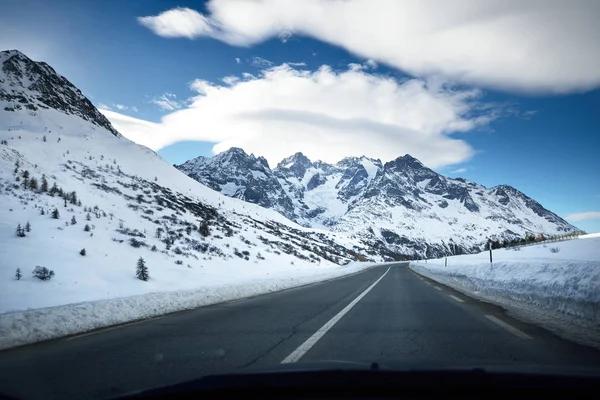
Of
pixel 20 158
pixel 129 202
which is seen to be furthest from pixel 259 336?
pixel 20 158

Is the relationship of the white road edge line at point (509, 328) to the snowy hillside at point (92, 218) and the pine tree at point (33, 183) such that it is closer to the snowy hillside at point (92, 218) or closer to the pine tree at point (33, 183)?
the snowy hillside at point (92, 218)

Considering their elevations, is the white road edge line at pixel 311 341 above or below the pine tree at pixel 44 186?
below

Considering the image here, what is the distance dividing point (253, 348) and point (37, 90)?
62.0m

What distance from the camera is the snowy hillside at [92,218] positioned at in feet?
45.8

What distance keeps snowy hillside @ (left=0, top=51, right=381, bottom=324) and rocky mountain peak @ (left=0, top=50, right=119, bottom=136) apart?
0.74 feet

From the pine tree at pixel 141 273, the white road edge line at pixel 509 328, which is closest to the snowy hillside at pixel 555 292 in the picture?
the white road edge line at pixel 509 328

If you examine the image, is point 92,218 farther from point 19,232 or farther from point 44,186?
point 19,232

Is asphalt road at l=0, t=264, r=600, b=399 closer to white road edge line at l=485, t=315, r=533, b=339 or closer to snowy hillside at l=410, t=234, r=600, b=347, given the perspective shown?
white road edge line at l=485, t=315, r=533, b=339

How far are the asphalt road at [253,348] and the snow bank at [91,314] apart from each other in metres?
0.45

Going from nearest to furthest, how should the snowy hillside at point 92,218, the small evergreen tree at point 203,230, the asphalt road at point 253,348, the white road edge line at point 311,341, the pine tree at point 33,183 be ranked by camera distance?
the asphalt road at point 253,348 → the white road edge line at point 311,341 → the snowy hillside at point 92,218 → the pine tree at point 33,183 → the small evergreen tree at point 203,230

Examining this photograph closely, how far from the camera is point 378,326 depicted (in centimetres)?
723

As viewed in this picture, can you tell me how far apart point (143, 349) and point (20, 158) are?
3094 cm

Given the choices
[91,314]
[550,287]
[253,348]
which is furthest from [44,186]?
[550,287]

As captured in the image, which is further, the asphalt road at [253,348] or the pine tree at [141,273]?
the pine tree at [141,273]
